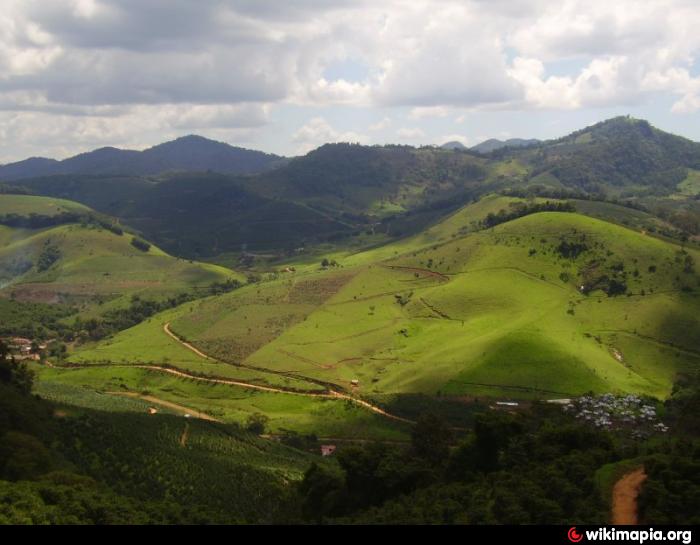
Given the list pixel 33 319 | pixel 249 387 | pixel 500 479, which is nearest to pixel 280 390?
pixel 249 387

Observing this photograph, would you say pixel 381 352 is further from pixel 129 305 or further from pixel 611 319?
pixel 129 305

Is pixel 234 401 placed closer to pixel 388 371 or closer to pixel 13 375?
pixel 388 371

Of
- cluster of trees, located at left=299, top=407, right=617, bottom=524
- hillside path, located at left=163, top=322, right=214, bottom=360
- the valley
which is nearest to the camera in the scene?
cluster of trees, located at left=299, top=407, right=617, bottom=524

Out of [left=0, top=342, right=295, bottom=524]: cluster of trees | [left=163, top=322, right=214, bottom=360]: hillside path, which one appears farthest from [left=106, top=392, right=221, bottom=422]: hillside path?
[left=0, top=342, right=295, bottom=524]: cluster of trees

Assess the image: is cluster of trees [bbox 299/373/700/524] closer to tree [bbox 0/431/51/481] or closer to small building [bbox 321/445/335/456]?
tree [bbox 0/431/51/481]

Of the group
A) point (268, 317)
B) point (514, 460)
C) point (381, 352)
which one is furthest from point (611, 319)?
point (514, 460)

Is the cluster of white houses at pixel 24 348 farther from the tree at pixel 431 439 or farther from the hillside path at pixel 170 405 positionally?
the tree at pixel 431 439

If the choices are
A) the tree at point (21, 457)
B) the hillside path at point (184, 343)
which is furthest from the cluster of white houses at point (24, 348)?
the tree at point (21, 457)
